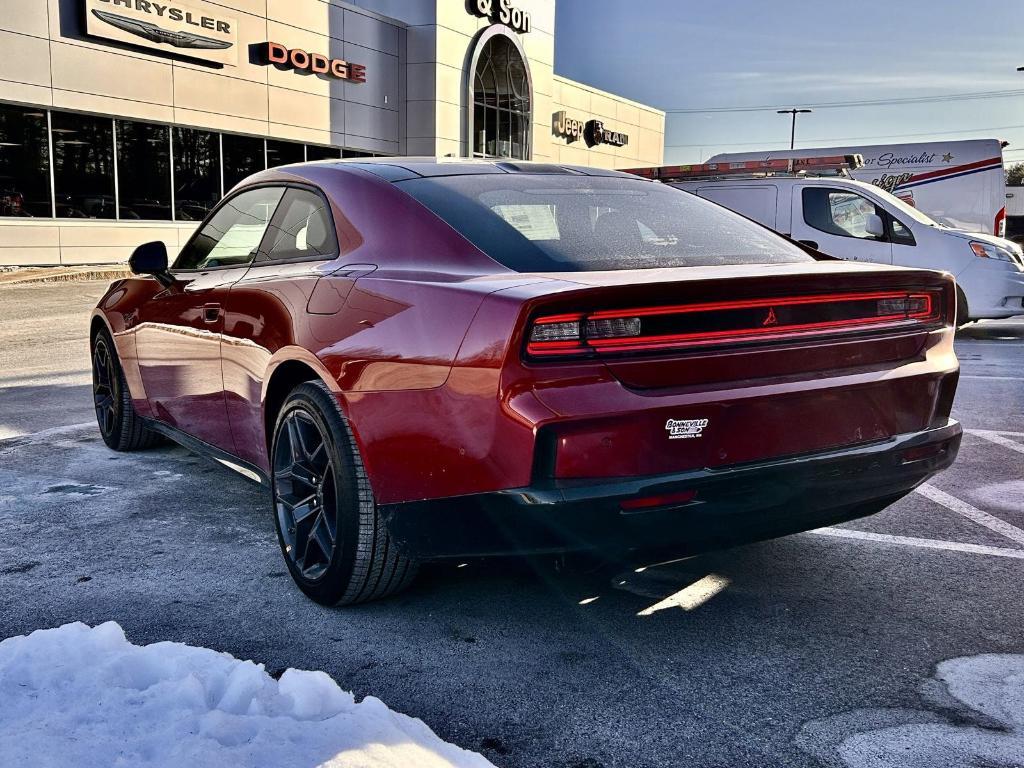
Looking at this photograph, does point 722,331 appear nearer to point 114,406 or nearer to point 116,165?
point 114,406

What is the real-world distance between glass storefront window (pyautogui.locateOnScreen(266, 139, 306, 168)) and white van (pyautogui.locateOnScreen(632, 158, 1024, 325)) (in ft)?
52.7

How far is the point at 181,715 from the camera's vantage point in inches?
94.5

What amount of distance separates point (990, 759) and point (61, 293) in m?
16.7

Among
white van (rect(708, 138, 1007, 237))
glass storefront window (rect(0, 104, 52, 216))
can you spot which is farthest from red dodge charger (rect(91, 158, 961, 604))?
glass storefront window (rect(0, 104, 52, 216))

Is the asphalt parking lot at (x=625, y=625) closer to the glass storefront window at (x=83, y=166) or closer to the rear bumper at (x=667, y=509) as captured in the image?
the rear bumper at (x=667, y=509)

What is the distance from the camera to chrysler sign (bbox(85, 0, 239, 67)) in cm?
2022

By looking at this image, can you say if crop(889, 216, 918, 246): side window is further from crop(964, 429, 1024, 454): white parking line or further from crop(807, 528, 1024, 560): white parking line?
crop(807, 528, 1024, 560): white parking line

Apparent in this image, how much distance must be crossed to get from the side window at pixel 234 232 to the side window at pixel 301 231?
0.11 metres

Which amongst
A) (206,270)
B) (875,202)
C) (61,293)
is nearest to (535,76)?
(61,293)

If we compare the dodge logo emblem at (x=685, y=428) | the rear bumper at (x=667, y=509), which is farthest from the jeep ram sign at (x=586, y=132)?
the dodge logo emblem at (x=685, y=428)

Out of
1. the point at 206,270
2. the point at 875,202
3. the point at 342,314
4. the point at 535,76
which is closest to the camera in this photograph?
the point at 342,314

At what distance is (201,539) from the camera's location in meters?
4.09

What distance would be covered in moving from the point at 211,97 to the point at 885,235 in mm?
16521

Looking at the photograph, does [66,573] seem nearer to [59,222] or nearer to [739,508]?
[739,508]
